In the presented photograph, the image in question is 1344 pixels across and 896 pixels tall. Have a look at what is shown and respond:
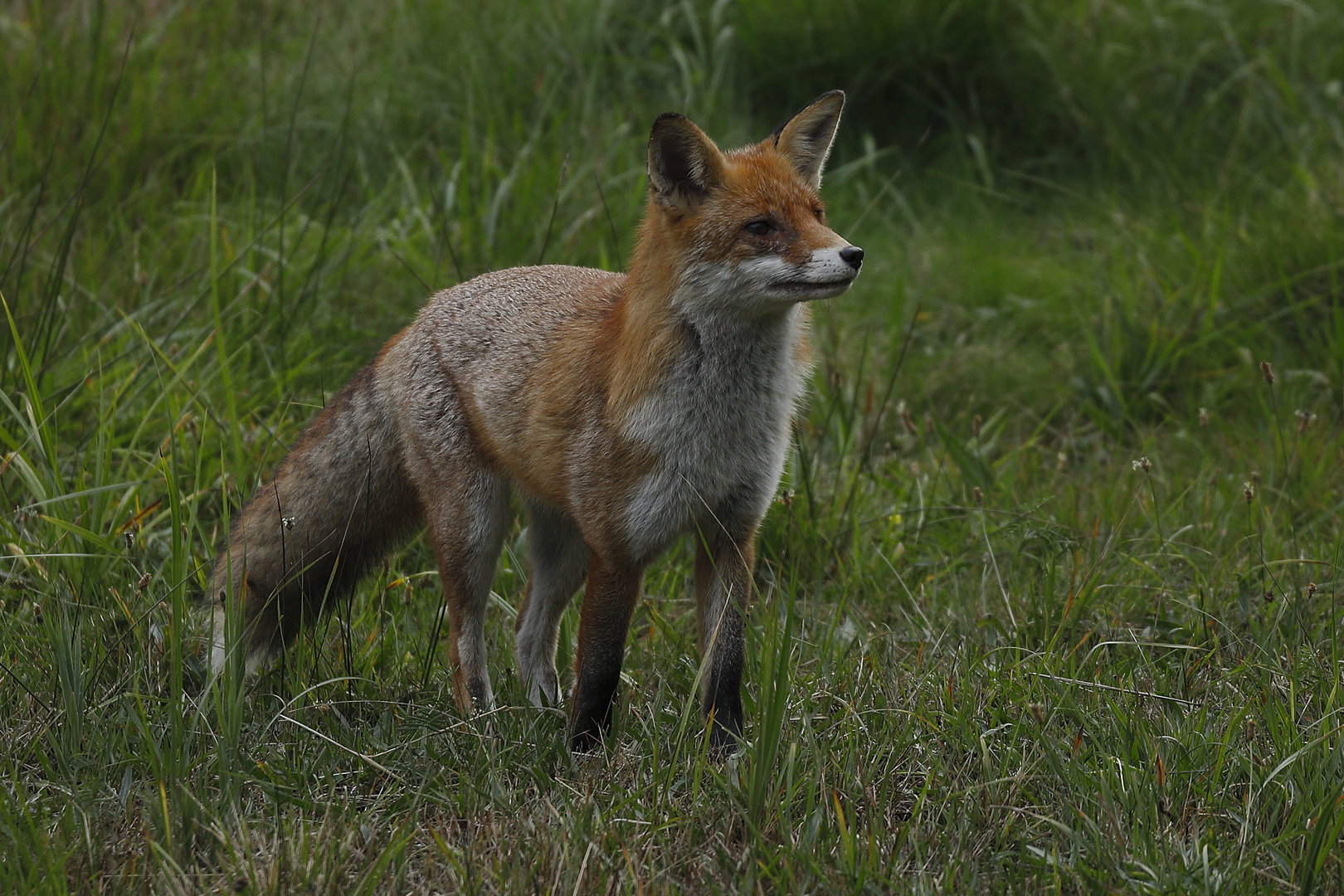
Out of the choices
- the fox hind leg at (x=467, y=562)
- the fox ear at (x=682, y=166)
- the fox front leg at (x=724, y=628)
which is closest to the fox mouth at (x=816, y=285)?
the fox ear at (x=682, y=166)

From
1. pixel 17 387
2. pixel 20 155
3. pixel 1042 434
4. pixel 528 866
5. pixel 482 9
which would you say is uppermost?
pixel 482 9

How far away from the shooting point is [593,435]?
3.71 metres

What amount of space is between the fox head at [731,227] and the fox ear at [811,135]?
0.08ft

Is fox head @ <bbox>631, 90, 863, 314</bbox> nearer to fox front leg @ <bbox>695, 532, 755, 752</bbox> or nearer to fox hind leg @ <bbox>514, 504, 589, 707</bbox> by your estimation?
fox front leg @ <bbox>695, 532, 755, 752</bbox>

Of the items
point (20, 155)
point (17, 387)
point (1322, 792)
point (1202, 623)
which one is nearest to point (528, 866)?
point (1322, 792)

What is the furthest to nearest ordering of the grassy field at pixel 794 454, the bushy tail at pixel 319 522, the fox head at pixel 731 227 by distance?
the bushy tail at pixel 319 522, the fox head at pixel 731 227, the grassy field at pixel 794 454

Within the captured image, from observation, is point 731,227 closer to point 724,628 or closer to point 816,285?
point 816,285

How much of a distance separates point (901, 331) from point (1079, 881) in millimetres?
4290

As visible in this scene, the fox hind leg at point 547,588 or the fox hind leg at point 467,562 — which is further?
the fox hind leg at point 547,588

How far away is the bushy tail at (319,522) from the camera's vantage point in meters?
4.14

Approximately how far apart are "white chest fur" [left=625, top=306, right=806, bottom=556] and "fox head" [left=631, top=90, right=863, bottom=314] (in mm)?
110

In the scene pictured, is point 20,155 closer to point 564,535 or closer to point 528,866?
point 564,535

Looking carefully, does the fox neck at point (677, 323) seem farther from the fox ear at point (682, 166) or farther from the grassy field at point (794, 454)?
the grassy field at point (794, 454)

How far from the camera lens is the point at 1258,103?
790 cm
